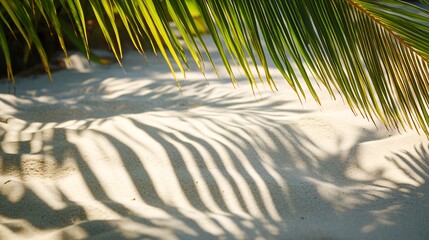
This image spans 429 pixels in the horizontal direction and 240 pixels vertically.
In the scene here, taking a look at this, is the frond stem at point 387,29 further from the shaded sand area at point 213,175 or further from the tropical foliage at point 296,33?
the shaded sand area at point 213,175

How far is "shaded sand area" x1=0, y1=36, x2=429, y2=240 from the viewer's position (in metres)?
1.20

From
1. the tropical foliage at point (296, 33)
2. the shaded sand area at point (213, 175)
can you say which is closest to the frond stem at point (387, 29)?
the tropical foliage at point (296, 33)

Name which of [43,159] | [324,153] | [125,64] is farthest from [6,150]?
[125,64]

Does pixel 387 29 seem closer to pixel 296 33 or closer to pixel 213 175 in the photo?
pixel 296 33

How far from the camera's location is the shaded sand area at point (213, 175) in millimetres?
1199

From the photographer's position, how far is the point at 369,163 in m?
1.59

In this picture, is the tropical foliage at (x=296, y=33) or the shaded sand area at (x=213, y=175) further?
the shaded sand area at (x=213, y=175)

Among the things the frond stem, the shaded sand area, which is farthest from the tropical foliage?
the shaded sand area

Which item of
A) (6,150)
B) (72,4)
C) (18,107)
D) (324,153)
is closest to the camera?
(72,4)

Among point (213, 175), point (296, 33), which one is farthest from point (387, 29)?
point (213, 175)

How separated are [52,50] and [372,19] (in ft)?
8.46

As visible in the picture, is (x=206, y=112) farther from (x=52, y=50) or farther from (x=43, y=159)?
(x=52, y=50)

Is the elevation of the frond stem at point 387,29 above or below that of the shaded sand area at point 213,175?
above

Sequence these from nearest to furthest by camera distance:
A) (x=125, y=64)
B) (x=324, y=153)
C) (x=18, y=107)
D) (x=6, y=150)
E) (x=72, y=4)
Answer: (x=72, y=4), (x=6, y=150), (x=324, y=153), (x=18, y=107), (x=125, y=64)
